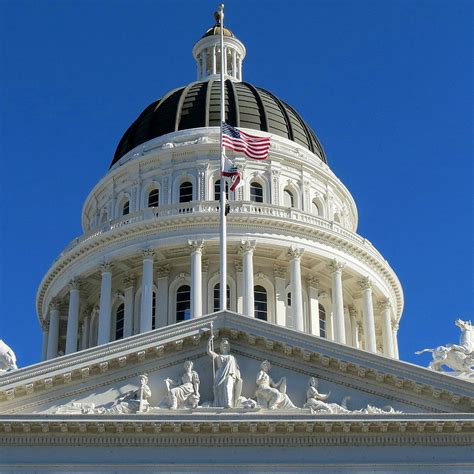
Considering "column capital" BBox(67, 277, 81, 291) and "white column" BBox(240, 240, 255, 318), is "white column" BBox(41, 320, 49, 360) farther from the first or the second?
"white column" BBox(240, 240, 255, 318)

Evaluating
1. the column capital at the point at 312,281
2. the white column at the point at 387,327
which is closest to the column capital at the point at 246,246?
the column capital at the point at 312,281

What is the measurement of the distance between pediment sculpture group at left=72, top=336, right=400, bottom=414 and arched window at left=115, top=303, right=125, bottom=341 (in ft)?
67.1

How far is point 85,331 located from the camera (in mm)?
→ 55312

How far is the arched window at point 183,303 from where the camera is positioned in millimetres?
52250

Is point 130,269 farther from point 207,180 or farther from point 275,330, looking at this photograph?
point 275,330

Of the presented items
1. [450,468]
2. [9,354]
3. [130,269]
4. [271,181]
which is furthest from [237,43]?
[450,468]

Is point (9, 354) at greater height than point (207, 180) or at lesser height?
lesser

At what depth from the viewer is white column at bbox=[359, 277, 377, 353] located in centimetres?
5306

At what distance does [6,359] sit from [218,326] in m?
6.42

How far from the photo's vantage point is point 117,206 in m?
57.8

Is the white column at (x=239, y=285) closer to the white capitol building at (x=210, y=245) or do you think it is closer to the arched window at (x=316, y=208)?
the white capitol building at (x=210, y=245)

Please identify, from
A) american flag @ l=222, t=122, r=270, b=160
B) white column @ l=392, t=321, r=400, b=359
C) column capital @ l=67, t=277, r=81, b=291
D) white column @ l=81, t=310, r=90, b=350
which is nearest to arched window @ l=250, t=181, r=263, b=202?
column capital @ l=67, t=277, r=81, b=291

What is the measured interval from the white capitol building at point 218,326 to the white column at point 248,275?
60 millimetres

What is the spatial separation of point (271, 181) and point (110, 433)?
2562 cm
